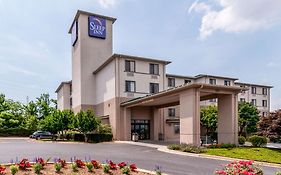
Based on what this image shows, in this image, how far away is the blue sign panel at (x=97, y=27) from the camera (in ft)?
140

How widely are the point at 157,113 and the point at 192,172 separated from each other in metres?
25.2

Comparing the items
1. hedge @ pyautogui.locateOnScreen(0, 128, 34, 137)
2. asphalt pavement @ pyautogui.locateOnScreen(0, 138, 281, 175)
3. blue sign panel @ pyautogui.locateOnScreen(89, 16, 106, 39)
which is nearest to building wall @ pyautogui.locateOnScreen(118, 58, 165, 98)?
blue sign panel @ pyautogui.locateOnScreen(89, 16, 106, 39)

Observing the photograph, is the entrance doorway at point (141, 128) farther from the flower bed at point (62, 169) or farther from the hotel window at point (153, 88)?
the flower bed at point (62, 169)

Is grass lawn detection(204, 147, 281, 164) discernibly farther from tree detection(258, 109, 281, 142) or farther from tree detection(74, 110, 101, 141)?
tree detection(74, 110, 101, 141)

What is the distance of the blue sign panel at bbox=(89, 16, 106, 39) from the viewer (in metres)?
42.8

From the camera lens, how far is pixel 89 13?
43062 millimetres

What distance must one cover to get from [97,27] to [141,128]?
18.6 metres

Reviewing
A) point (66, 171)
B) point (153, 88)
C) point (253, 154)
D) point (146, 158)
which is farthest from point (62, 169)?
point (153, 88)

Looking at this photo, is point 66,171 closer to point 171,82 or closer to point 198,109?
point 198,109

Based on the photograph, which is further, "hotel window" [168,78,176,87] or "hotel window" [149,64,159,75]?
"hotel window" [168,78,176,87]

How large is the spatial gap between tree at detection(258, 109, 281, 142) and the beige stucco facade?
2742 millimetres

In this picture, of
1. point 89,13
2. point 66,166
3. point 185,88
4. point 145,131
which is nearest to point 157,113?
point 145,131

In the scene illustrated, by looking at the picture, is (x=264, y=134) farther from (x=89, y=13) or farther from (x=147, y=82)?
(x=89, y=13)

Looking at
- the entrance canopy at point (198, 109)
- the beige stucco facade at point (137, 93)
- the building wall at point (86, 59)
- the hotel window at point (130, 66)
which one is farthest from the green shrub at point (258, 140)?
the building wall at point (86, 59)
